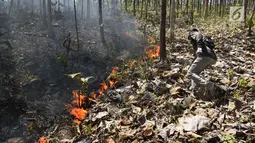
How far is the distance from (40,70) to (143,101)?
22.7 feet

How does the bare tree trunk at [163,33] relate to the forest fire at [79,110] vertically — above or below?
above

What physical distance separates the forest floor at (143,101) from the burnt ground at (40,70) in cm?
4

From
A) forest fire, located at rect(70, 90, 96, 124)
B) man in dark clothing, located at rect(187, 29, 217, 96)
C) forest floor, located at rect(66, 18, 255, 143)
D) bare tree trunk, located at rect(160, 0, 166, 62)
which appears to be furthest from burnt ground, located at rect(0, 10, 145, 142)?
man in dark clothing, located at rect(187, 29, 217, 96)

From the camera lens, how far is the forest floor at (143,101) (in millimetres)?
5074

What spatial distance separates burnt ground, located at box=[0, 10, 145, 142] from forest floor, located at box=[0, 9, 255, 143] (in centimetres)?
4

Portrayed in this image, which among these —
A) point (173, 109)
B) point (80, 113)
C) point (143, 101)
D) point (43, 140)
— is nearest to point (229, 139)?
point (173, 109)

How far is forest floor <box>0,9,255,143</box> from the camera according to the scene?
507cm

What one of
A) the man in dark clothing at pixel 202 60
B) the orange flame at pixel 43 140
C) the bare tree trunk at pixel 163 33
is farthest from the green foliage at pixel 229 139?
the bare tree trunk at pixel 163 33

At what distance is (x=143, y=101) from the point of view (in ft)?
22.3

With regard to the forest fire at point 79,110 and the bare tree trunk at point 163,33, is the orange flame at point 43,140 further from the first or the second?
the bare tree trunk at point 163,33

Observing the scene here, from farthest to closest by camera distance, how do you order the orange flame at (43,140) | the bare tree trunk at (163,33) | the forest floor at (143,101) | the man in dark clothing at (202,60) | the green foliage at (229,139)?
the bare tree trunk at (163,33)
the orange flame at (43,140)
the man in dark clothing at (202,60)
the forest floor at (143,101)
the green foliage at (229,139)

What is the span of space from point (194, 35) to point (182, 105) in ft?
6.39

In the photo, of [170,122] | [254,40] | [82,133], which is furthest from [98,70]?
[254,40]

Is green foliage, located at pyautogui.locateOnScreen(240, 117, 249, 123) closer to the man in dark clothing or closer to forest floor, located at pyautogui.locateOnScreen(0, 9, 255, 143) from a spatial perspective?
forest floor, located at pyautogui.locateOnScreen(0, 9, 255, 143)
